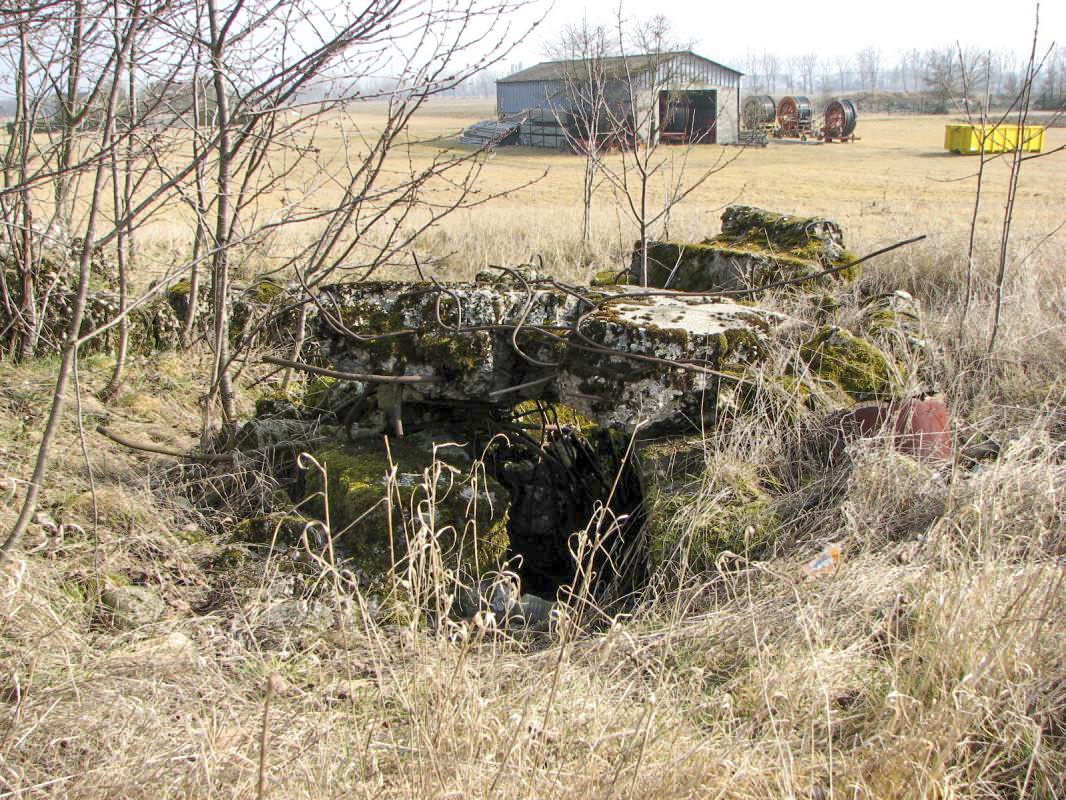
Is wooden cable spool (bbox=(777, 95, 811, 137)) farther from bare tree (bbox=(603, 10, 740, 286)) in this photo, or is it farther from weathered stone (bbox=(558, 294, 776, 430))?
weathered stone (bbox=(558, 294, 776, 430))

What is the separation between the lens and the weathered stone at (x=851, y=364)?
13.9ft

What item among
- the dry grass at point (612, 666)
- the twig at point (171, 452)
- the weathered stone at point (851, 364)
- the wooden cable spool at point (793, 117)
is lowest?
the dry grass at point (612, 666)

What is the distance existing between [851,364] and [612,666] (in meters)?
2.39

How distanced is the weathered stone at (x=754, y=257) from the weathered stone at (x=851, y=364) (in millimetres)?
1257

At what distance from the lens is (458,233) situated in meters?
10.8

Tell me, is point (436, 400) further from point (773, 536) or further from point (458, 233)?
point (458, 233)

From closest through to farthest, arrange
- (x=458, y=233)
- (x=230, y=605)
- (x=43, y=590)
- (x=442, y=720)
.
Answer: (x=442, y=720) → (x=43, y=590) → (x=230, y=605) → (x=458, y=233)

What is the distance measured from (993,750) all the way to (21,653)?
2.73 meters

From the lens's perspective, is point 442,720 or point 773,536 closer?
point 442,720

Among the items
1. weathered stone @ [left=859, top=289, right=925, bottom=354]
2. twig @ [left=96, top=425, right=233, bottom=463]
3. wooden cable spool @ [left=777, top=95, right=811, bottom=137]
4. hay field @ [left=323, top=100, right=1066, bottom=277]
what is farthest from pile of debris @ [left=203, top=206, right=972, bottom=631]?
wooden cable spool @ [left=777, top=95, right=811, bottom=137]

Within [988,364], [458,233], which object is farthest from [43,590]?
[458,233]

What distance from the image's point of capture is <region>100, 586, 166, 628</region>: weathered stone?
3037 mm

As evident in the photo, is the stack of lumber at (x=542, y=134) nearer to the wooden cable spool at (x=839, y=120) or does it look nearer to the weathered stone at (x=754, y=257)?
the wooden cable spool at (x=839, y=120)

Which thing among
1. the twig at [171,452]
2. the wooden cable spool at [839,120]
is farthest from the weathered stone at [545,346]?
the wooden cable spool at [839,120]
